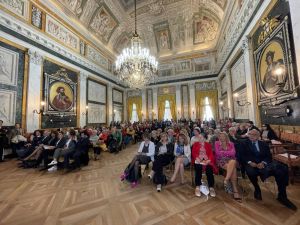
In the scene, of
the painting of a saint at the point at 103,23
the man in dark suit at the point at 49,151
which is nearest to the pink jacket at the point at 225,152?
the man in dark suit at the point at 49,151

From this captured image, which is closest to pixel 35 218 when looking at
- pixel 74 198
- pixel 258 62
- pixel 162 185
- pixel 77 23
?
pixel 74 198

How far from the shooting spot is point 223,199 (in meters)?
2.93

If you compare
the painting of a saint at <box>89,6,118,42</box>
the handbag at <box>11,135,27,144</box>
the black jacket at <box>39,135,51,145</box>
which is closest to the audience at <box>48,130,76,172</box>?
the black jacket at <box>39,135,51,145</box>

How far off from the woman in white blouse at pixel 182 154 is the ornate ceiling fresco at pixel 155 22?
10.1 meters

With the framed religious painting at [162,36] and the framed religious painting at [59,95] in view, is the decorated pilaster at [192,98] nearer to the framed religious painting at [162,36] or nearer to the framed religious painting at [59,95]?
the framed religious painting at [162,36]

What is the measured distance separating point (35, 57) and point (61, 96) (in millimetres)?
2517

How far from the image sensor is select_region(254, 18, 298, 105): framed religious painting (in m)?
4.36

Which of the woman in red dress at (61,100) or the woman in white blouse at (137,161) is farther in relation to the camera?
the woman in red dress at (61,100)

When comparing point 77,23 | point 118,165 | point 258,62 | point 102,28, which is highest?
point 102,28

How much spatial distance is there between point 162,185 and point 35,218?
2.45 m

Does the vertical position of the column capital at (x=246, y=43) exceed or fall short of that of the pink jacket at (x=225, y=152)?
it exceeds it

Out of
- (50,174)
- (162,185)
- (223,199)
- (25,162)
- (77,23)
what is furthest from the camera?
(77,23)

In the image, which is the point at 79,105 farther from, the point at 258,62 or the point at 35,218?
the point at 258,62

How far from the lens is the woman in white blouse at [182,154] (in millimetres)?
3686
